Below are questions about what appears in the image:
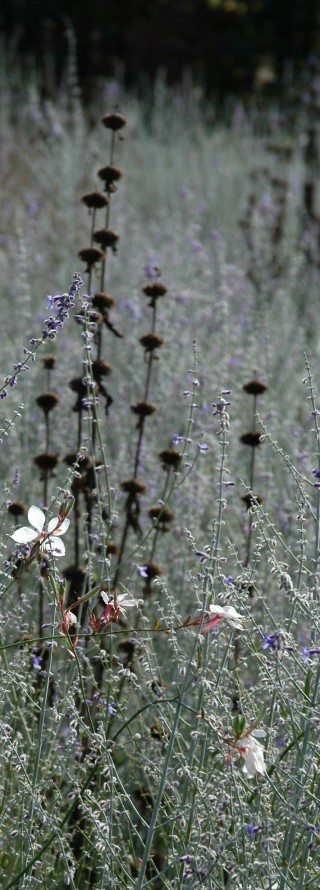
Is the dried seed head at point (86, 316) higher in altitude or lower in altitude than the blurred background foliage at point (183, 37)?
lower

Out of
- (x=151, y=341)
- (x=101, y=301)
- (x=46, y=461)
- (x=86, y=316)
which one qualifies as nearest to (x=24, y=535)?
(x=86, y=316)

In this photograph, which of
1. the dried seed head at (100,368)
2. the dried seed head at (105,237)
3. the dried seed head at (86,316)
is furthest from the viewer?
the dried seed head at (105,237)

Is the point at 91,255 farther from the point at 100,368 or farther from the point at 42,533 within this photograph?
the point at 42,533

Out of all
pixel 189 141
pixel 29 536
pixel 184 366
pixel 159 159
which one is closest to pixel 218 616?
pixel 29 536

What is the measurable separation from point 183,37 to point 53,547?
11.9m

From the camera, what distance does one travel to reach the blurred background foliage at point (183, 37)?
12.1 meters

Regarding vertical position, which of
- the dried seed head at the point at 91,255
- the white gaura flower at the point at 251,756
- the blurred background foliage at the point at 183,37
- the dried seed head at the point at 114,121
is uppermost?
the blurred background foliage at the point at 183,37

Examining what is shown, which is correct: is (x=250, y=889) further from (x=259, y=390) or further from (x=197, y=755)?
(x=259, y=390)

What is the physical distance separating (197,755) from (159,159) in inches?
241

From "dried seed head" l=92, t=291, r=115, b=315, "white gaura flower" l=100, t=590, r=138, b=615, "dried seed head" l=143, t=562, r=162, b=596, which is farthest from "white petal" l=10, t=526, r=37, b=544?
"dried seed head" l=92, t=291, r=115, b=315

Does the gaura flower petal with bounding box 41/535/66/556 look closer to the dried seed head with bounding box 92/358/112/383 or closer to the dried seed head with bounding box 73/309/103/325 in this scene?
the dried seed head with bounding box 73/309/103/325

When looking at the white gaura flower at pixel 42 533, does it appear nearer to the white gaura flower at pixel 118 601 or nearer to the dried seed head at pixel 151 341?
the white gaura flower at pixel 118 601

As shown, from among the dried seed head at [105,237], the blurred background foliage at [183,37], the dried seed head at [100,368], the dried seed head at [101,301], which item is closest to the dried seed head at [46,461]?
the dried seed head at [100,368]

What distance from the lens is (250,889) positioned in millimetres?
1557
